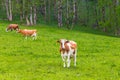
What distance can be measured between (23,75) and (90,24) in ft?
259

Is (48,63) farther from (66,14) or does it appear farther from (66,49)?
(66,14)

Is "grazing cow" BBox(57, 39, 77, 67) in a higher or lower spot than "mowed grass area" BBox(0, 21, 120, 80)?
higher

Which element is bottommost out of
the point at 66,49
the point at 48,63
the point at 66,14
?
the point at 66,14

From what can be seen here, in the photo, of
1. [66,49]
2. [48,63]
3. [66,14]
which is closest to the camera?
[66,49]

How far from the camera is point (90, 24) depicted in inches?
3829

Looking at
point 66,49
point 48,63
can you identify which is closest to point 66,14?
point 48,63

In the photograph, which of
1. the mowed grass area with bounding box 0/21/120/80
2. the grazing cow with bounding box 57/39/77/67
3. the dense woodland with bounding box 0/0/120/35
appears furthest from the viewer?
the dense woodland with bounding box 0/0/120/35

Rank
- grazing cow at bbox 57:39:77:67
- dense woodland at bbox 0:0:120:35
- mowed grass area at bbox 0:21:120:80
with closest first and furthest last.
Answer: mowed grass area at bbox 0:21:120:80 < grazing cow at bbox 57:39:77:67 < dense woodland at bbox 0:0:120:35

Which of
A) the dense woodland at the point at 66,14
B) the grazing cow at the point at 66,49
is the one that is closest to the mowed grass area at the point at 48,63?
the grazing cow at the point at 66,49

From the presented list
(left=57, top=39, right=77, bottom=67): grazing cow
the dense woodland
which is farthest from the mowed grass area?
the dense woodland

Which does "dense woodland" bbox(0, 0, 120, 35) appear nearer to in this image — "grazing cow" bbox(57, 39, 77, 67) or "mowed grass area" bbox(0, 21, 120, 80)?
"mowed grass area" bbox(0, 21, 120, 80)

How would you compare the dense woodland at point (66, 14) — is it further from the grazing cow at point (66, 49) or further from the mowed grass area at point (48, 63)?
the grazing cow at point (66, 49)

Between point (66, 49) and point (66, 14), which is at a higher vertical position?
point (66, 49)

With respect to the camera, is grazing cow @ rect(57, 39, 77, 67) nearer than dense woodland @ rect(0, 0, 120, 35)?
Yes
